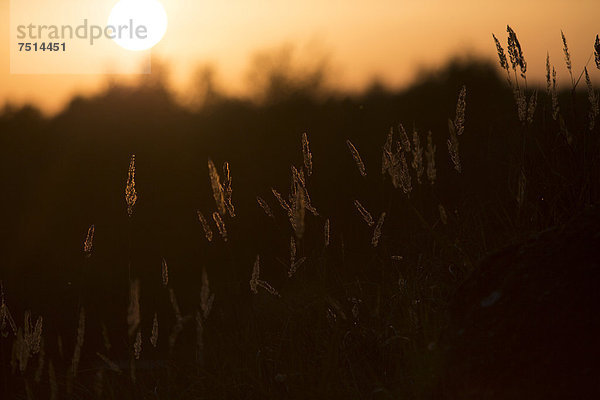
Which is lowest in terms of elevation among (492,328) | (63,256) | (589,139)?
(63,256)

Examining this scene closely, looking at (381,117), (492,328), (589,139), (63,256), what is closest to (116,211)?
(63,256)

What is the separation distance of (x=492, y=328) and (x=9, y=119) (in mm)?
16485

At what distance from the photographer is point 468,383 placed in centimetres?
196

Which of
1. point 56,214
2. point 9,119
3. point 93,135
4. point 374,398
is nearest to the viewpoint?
point 374,398

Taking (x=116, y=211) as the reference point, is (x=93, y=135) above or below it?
above

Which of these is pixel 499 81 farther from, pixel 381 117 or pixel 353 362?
pixel 353 362

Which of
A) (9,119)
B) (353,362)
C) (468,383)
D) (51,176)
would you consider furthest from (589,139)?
(9,119)

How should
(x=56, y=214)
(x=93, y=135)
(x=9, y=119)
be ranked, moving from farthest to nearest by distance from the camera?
Answer: 1. (x=9, y=119)
2. (x=93, y=135)
3. (x=56, y=214)

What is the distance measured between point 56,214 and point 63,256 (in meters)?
1.38

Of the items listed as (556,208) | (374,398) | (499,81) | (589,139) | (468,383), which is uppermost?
(499,81)

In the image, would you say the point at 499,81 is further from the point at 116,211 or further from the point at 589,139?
the point at 589,139

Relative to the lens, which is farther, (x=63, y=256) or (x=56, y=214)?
(x=56, y=214)

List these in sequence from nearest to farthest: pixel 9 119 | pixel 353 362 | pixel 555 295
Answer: pixel 555 295 < pixel 353 362 < pixel 9 119

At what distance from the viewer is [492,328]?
6.59 feet
